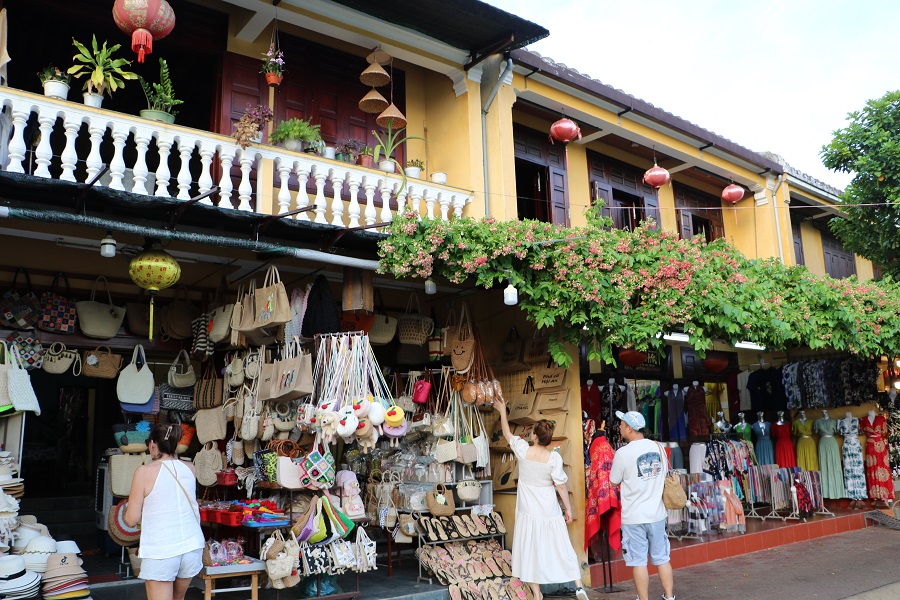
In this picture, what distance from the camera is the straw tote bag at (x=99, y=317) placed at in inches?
321

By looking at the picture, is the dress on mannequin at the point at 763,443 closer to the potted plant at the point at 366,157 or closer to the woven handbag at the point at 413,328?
the woven handbag at the point at 413,328

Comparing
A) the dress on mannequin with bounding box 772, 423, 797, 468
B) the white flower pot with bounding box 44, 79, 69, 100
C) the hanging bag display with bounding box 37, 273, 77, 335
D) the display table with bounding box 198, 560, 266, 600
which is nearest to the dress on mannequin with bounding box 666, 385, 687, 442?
the dress on mannequin with bounding box 772, 423, 797, 468

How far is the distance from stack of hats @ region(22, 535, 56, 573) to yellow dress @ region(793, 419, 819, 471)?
11923 millimetres

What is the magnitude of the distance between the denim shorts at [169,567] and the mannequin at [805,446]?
11.3 m

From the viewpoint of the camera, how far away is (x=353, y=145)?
9359 millimetres

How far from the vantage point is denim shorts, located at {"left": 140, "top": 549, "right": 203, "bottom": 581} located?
17.5 ft

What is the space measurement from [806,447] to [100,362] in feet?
38.2

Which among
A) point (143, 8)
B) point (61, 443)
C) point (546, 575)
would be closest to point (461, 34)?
point (143, 8)

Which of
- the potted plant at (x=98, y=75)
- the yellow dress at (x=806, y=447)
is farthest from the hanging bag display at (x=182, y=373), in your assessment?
the yellow dress at (x=806, y=447)

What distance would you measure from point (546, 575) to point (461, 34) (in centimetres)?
622

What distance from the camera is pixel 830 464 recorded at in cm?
1334

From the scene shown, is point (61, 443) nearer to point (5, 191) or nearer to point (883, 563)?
point (5, 191)

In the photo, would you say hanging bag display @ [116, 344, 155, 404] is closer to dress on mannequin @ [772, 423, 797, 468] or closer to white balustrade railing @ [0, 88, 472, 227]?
white balustrade railing @ [0, 88, 472, 227]

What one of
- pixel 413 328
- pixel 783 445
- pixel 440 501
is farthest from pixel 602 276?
pixel 783 445
